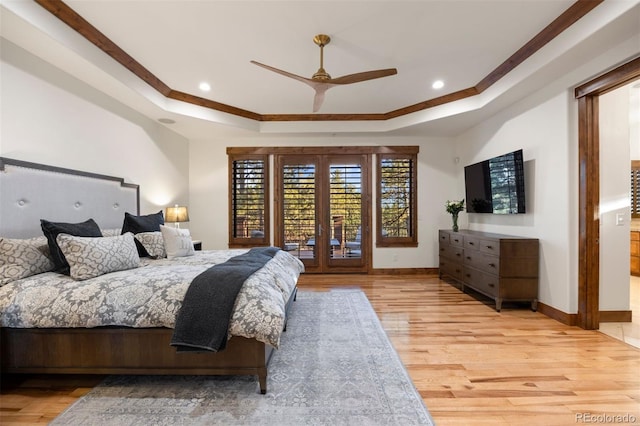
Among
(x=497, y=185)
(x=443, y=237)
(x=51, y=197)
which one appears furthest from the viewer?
(x=443, y=237)

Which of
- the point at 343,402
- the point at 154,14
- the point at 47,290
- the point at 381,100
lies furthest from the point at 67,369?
the point at 381,100

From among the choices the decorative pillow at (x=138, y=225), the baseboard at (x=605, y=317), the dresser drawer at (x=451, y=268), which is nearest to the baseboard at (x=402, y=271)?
the dresser drawer at (x=451, y=268)

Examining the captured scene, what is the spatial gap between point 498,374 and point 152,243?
341 centimetres

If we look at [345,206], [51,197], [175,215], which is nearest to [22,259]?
[51,197]

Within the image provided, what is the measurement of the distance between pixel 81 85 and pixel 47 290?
2.28m

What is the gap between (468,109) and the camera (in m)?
4.12

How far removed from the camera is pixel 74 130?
120 inches

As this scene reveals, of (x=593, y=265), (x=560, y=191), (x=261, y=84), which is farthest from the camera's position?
(x=261, y=84)

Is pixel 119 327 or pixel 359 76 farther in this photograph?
pixel 359 76

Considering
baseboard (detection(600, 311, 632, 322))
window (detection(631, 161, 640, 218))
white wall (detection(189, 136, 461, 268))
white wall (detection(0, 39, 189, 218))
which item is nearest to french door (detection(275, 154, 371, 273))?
white wall (detection(189, 136, 461, 268))

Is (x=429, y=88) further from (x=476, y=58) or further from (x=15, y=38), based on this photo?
(x=15, y=38)

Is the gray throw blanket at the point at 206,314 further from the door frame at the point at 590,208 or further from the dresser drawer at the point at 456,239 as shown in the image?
the dresser drawer at the point at 456,239

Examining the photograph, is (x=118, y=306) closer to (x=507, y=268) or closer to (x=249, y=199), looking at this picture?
(x=249, y=199)

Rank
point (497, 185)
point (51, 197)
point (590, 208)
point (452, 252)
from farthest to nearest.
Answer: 1. point (452, 252)
2. point (497, 185)
3. point (590, 208)
4. point (51, 197)
